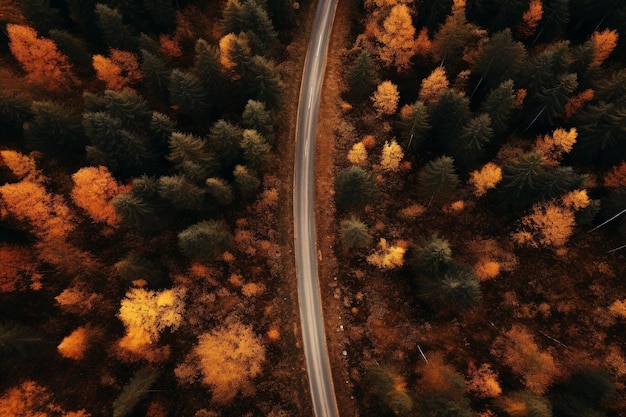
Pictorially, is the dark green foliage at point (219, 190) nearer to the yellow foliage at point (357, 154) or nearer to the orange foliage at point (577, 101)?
the yellow foliage at point (357, 154)

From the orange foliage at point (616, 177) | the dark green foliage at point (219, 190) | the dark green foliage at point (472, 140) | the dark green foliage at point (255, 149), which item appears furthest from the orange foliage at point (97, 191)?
the orange foliage at point (616, 177)

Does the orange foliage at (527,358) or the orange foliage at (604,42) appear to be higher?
the orange foliage at (604,42)

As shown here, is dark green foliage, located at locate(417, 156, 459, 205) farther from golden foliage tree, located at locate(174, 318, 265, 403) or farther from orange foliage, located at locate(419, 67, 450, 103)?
golden foliage tree, located at locate(174, 318, 265, 403)

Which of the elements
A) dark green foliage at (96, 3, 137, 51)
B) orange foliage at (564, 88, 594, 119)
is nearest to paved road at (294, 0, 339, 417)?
dark green foliage at (96, 3, 137, 51)

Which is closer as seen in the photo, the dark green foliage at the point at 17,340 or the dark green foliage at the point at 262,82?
the dark green foliage at the point at 17,340

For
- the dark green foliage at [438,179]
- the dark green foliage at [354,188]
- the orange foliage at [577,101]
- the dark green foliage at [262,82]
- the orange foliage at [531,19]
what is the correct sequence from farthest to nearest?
the orange foliage at [531,19], the orange foliage at [577,101], the dark green foliage at [262,82], the dark green foliage at [438,179], the dark green foliage at [354,188]

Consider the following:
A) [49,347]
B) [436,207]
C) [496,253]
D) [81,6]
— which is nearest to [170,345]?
[49,347]

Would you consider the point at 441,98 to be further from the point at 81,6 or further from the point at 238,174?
the point at 81,6
